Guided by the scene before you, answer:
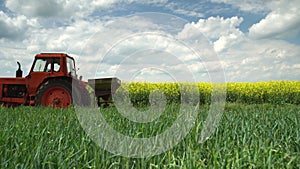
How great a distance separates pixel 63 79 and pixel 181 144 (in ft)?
19.7

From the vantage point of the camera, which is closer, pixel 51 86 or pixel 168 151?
pixel 168 151

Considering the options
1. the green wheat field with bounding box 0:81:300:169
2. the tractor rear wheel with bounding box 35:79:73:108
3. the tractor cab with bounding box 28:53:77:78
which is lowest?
the green wheat field with bounding box 0:81:300:169

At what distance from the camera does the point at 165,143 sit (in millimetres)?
3203

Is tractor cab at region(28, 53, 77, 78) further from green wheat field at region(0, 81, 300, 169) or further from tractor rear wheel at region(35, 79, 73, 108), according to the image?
green wheat field at region(0, 81, 300, 169)

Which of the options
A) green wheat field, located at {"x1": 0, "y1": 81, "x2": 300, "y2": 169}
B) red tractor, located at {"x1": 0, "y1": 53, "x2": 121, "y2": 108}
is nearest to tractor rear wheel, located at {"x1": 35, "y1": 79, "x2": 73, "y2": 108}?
red tractor, located at {"x1": 0, "y1": 53, "x2": 121, "y2": 108}

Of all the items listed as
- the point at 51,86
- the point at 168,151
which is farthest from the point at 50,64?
the point at 168,151

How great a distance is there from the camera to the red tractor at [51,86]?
28.0 feet

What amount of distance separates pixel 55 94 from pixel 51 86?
0.25 metres

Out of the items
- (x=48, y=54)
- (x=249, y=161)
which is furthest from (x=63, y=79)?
(x=249, y=161)

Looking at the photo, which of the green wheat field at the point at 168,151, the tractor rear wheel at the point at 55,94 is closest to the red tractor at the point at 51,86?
the tractor rear wheel at the point at 55,94

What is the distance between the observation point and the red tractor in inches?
336

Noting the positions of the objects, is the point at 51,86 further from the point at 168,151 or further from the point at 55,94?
the point at 168,151

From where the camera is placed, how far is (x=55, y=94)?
28.4 feet

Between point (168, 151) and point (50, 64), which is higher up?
point (50, 64)
